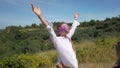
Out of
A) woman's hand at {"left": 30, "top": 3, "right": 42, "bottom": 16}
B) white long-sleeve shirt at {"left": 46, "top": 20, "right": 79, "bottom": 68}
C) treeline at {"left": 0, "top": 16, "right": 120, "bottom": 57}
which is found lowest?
treeline at {"left": 0, "top": 16, "right": 120, "bottom": 57}

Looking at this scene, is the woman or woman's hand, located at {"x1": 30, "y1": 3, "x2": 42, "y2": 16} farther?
the woman

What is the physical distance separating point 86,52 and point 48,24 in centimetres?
1059

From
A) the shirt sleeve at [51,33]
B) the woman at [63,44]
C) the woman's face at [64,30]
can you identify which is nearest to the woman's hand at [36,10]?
the woman at [63,44]

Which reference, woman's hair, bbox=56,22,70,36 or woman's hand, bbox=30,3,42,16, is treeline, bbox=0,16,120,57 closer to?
woman's hair, bbox=56,22,70,36

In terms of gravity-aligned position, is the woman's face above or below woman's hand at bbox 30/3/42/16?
below

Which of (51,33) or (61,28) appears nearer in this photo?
(51,33)

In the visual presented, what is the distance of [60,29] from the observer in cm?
671

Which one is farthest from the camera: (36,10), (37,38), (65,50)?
(37,38)

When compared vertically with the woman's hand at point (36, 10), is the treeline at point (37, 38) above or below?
below

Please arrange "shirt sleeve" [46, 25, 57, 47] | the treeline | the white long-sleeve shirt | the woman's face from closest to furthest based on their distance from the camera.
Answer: "shirt sleeve" [46, 25, 57, 47]
the white long-sleeve shirt
the woman's face
the treeline

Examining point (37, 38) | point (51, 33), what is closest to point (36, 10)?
point (51, 33)

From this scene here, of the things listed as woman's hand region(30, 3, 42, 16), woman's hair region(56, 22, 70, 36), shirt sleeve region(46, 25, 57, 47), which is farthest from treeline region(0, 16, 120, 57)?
woman's hand region(30, 3, 42, 16)

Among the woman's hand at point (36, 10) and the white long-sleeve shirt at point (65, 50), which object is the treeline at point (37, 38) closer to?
the white long-sleeve shirt at point (65, 50)

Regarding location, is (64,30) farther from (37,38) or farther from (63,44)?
(37,38)
